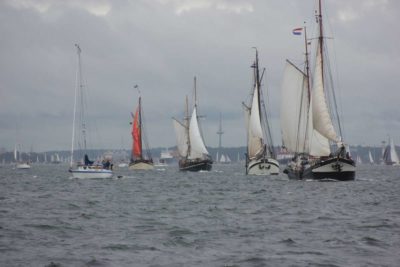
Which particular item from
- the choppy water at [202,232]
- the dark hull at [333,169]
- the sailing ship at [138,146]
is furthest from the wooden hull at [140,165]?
the choppy water at [202,232]

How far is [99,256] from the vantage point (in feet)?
74.2

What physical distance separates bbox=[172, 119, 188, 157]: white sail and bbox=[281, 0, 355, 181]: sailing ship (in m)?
53.3

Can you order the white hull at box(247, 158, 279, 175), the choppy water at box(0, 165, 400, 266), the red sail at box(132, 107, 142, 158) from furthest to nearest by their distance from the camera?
the red sail at box(132, 107, 142, 158) < the white hull at box(247, 158, 279, 175) < the choppy water at box(0, 165, 400, 266)

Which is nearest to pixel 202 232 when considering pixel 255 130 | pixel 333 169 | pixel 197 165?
pixel 333 169

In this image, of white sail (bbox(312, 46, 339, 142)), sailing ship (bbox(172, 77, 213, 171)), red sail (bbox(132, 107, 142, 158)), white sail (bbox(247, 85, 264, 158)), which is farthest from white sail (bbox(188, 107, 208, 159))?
white sail (bbox(312, 46, 339, 142))

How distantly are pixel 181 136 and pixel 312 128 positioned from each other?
70014mm

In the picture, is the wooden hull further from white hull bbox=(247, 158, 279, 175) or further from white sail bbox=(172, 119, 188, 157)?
white hull bbox=(247, 158, 279, 175)

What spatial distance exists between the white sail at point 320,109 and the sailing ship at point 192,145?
2453 inches

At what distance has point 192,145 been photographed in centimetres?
13275

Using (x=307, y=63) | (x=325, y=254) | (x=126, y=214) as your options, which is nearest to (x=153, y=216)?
(x=126, y=214)

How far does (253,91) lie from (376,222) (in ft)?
229

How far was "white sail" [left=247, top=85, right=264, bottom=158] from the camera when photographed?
325 ft

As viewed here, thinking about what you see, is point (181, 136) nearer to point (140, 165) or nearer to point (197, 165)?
point (197, 165)

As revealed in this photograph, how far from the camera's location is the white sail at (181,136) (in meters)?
141
